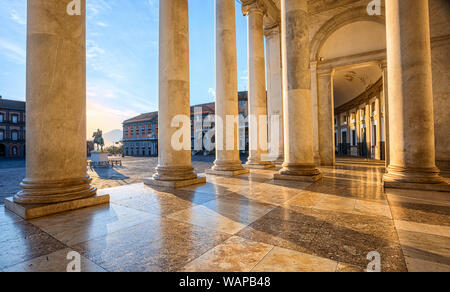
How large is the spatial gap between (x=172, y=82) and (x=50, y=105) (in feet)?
20.0

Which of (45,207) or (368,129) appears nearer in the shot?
(45,207)

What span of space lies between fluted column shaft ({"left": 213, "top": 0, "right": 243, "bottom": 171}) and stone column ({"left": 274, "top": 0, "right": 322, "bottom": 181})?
4.86m

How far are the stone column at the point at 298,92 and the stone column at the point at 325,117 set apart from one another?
1264 centimetres

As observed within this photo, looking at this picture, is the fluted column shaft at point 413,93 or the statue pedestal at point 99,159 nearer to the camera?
the fluted column shaft at point 413,93

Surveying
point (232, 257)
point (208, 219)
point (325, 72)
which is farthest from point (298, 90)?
point (325, 72)

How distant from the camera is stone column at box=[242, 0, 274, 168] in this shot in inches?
851

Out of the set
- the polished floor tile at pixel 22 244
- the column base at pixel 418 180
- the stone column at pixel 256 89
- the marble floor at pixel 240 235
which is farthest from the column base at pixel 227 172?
the polished floor tile at pixel 22 244

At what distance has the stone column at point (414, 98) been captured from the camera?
32.4 ft

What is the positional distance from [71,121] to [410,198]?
12741 mm

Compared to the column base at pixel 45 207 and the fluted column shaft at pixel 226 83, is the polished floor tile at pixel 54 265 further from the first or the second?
the fluted column shaft at pixel 226 83

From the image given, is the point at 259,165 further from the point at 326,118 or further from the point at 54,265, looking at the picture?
the point at 54,265

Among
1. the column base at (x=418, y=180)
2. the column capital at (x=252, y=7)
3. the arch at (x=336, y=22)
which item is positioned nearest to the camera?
the column base at (x=418, y=180)

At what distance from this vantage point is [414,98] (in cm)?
994
